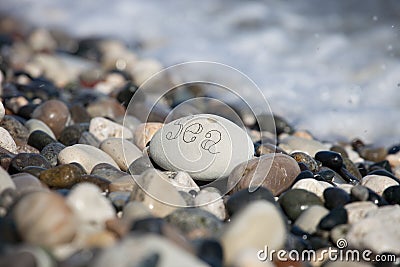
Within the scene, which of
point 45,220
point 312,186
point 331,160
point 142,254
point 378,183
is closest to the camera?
point 142,254

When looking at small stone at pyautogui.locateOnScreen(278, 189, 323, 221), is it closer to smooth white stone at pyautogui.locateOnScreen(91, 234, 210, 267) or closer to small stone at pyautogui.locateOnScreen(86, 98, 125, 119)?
smooth white stone at pyautogui.locateOnScreen(91, 234, 210, 267)

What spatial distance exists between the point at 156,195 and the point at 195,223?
0.94 feet

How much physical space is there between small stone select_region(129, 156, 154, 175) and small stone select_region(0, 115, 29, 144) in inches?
33.9

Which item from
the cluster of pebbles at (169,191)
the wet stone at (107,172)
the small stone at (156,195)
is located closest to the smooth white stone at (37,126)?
the cluster of pebbles at (169,191)

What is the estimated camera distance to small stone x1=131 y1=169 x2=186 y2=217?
2.52 m

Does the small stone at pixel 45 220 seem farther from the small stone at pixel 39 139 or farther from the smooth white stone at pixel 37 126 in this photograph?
the smooth white stone at pixel 37 126

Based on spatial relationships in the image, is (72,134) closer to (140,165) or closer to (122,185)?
(140,165)

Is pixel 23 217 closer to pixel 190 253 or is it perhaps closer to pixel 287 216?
pixel 190 253

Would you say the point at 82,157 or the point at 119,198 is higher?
the point at 119,198

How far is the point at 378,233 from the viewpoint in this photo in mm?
2359

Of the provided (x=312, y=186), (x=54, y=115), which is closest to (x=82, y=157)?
(x=54, y=115)

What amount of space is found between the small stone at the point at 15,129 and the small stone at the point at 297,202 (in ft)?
6.08

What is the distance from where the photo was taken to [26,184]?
101 inches

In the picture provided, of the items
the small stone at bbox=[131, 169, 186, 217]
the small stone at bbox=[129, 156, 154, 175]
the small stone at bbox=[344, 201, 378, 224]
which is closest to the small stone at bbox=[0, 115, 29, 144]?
the small stone at bbox=[129, 156, 154, 175]
